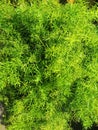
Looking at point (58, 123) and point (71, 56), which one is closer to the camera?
point (71, 56)

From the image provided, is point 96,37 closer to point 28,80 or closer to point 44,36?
point 44,36

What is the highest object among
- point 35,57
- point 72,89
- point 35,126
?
point 35,57

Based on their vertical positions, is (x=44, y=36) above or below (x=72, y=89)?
above

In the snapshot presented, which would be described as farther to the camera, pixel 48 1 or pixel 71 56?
pixel 48 1

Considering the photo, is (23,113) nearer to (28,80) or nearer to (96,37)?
(28,80)

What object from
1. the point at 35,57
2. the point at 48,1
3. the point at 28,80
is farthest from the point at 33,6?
the point at 28,80

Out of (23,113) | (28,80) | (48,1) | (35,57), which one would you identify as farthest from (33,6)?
(23,113)
